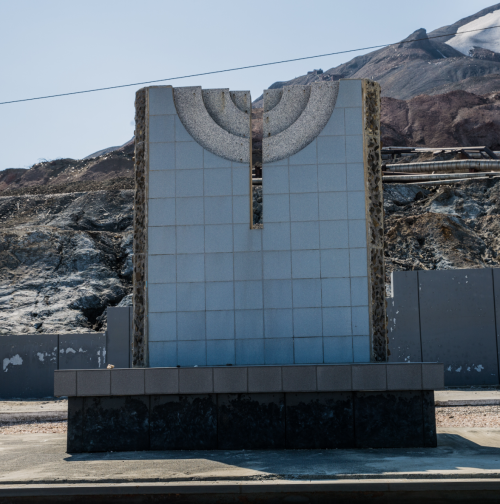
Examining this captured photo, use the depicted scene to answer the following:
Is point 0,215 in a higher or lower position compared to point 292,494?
higher

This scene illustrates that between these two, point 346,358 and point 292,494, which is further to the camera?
point 346,358

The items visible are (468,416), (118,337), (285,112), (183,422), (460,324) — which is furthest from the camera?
(118,337)

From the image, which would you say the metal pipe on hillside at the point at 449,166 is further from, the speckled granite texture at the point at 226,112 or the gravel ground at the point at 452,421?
the speckled granite texture at the point at 226,112

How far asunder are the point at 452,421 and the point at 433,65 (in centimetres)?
10089

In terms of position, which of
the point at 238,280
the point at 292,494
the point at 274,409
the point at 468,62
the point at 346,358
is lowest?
the point at 292,494

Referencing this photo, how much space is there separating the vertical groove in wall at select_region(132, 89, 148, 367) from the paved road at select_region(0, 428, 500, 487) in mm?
1721

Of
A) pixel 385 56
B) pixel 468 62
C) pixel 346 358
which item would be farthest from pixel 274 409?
pixel 385 56

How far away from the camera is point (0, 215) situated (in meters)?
39.8

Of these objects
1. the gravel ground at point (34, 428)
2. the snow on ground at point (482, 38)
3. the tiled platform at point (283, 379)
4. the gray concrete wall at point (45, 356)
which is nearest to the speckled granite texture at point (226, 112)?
the tiled platform at point (283, 379)

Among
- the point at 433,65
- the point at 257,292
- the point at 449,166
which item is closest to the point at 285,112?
the point at 257,292

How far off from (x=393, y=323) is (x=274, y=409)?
998cm

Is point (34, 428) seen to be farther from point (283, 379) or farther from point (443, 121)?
point (443, 121)

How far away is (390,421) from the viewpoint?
27.3 ft

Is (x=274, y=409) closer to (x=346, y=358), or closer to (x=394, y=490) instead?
(x=346, y=358)
